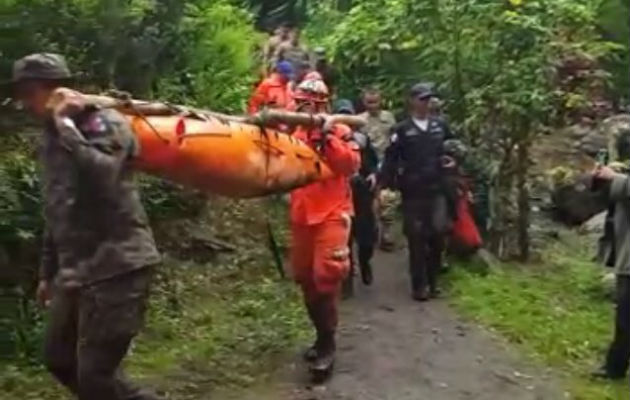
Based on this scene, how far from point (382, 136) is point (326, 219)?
151 inches

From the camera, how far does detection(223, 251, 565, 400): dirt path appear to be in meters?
7.56

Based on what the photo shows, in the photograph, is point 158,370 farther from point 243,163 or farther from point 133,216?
point 133,216

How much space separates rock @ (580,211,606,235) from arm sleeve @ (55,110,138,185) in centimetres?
846

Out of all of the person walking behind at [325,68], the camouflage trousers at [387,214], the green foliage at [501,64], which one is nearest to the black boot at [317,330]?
the camouflage trousers at [387,214]

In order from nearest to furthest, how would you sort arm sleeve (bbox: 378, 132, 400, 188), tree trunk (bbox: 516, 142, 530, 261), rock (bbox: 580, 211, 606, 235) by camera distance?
1. arm sleeve (bbox: 378, 132, 400, 188)
2. tree trunk (bbox: 516, 142, 530, 261)
3. rock (bbox: 580, 211, 606, 235)

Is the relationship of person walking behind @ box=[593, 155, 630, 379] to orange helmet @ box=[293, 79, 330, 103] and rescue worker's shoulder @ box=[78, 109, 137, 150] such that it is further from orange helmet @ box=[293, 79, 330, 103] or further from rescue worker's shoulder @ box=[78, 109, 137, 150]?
rescue worker's shoulder @ box=[78, 109, 137, 150]

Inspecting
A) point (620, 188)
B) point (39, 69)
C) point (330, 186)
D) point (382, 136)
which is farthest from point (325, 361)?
point (382, 136)

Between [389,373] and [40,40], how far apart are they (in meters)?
2.98

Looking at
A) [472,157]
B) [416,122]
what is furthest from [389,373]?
[472,157]

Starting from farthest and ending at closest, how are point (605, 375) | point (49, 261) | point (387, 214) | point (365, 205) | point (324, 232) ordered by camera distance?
1. point (387, 214)
2. point (365, 205)
3. point (605, 375)
4. point (324, 232)
5. point (49, 261)

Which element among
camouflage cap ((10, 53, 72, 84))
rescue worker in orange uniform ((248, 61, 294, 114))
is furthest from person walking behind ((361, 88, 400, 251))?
camouflage cap ((10, 53, 72, 84))

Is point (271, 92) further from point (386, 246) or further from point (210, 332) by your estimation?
point (210, 332)

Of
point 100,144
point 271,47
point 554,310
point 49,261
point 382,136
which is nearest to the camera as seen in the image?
point 100,144

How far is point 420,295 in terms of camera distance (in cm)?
1007
